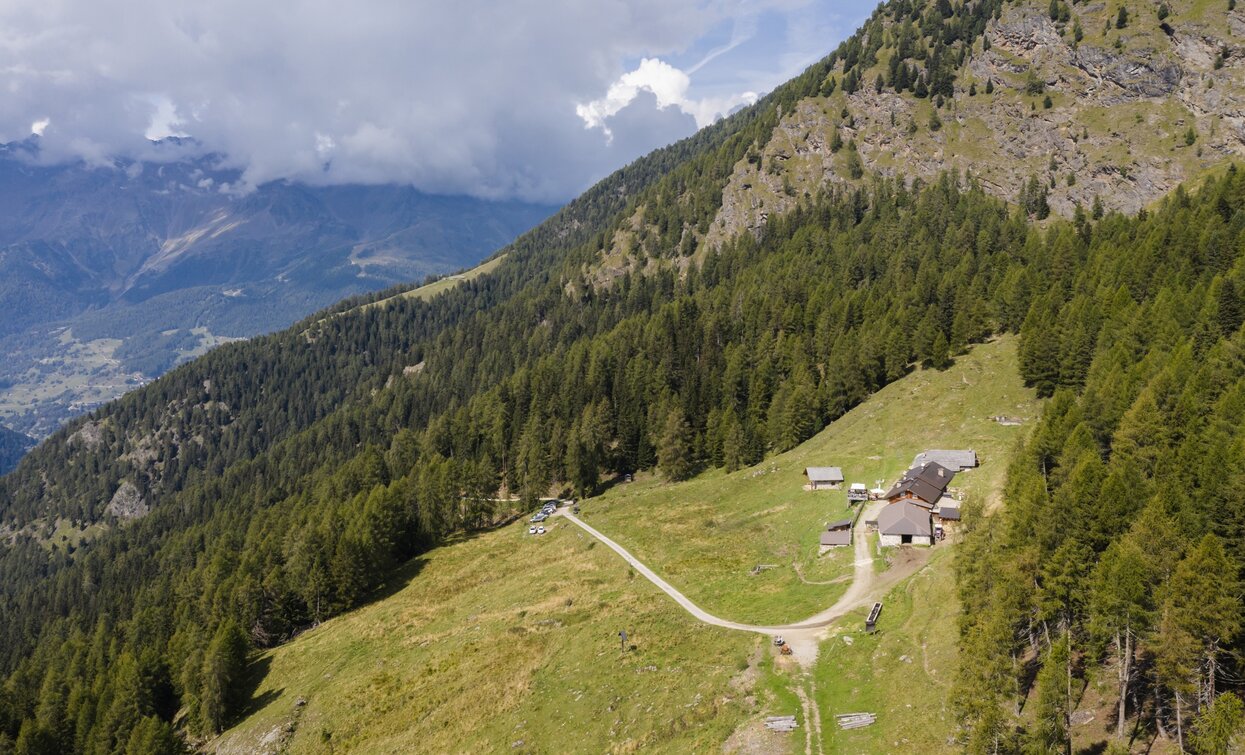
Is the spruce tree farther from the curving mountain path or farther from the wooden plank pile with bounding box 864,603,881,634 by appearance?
the wooden plank pile with bounding box 864,603,881,634

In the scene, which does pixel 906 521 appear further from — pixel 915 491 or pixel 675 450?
pixel 675 450

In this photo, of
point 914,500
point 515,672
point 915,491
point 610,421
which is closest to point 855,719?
point 515,672

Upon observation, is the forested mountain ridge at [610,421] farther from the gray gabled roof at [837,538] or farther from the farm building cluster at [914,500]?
the gray gabled roof at [837,538]

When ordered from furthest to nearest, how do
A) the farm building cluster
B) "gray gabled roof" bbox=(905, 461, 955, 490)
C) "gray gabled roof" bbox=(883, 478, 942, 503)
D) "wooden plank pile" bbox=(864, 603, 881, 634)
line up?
"gray gabled roof" bbox=(905, 461, 955, 490) → "gray gabled roof" bbox=(883, 478, 942, 503) → the farm building cluster → "wooden plank pile" bbox=(864, 603, 881, 634)

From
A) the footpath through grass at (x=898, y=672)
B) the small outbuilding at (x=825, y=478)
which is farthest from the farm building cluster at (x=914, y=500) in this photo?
the footpath through grass at (x=898, y=672)

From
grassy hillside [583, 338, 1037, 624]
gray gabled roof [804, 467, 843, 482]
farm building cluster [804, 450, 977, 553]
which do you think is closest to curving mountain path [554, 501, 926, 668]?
grassy hillside [583, 338, 1037, 624]

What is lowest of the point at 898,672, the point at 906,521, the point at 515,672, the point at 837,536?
the point at 515,672

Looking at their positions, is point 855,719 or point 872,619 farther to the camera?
point 872,619
